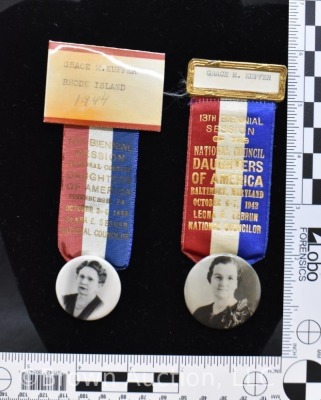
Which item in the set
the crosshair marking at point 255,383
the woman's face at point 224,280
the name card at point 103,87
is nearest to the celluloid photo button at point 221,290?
the woman's face at point 224,280

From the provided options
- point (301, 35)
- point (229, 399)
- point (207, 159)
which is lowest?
point (229, 399)

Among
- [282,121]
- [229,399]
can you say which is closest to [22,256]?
[229,399]

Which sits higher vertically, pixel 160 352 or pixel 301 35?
pixel 301 35

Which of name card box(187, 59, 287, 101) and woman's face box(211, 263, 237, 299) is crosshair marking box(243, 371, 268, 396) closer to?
woman's face box(211, 263, 237, 299)

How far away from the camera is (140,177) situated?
1361 mm

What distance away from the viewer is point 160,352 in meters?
1.35

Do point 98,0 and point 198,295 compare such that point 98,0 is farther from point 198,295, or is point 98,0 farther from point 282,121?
point 198,295

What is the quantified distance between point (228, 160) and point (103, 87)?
1.12 ft

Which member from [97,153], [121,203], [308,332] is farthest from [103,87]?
[308,332]

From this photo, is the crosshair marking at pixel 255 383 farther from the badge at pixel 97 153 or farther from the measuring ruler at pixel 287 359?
the badge at pixel 97 153

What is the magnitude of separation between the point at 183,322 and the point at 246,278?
0.18m

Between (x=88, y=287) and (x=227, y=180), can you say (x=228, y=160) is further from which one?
(x=88, y=287)

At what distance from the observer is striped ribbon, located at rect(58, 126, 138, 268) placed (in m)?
1.34

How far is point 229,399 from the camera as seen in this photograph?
1350 millimetres
